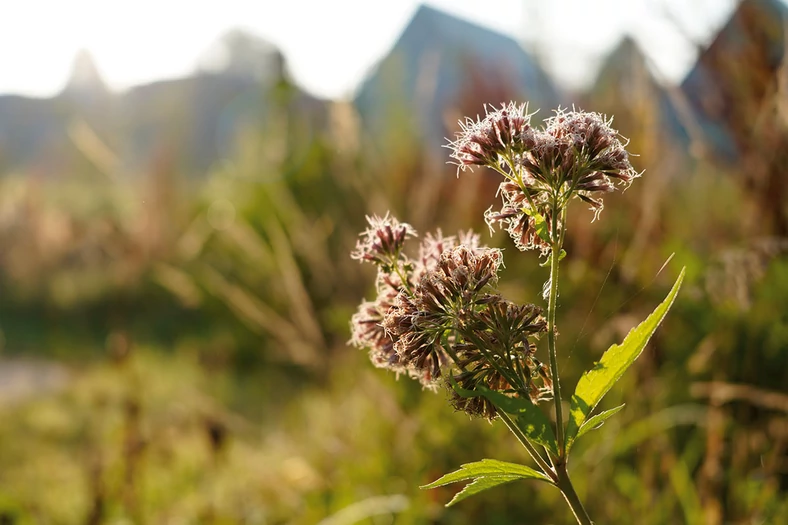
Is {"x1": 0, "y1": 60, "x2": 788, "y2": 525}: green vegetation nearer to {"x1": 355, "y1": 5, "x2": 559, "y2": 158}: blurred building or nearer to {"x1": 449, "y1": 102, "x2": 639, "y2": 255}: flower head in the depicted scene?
{"x1": 449, "y1": 102, "x2": 639, "y2": 255}: flower head

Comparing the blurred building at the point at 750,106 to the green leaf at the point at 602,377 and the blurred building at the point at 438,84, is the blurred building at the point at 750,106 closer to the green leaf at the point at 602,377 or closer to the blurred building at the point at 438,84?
the blurred building at the point at 438,84

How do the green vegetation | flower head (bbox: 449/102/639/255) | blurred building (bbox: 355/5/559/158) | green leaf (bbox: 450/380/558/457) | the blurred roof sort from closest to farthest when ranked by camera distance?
green leaf (bbox: 450/380/558/457) < flower head (bbox: 449/102/639/255) < the green vegetation < the blurred roof < blurred building (bbox: 355/5/559/158)

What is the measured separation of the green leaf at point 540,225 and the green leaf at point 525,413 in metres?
0.19

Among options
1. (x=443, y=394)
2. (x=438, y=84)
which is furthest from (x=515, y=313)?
(x=438, y=84)

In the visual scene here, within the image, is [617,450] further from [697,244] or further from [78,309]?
[78,309]

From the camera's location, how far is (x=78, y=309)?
8.89m

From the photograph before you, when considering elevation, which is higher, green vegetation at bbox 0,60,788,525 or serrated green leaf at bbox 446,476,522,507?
serrated green leaf at bbox 446,476,522,507

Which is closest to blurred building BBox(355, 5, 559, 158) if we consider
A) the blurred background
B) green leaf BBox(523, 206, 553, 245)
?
the blurred background

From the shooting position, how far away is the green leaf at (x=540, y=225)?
0.89 metres

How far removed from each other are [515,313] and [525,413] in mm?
133

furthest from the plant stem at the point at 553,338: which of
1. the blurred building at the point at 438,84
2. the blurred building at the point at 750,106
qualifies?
the blurred building at the point at 438,84

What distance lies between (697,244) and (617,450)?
2.31 meters

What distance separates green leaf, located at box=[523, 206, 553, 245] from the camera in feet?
2.93

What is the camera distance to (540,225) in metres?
0.91
